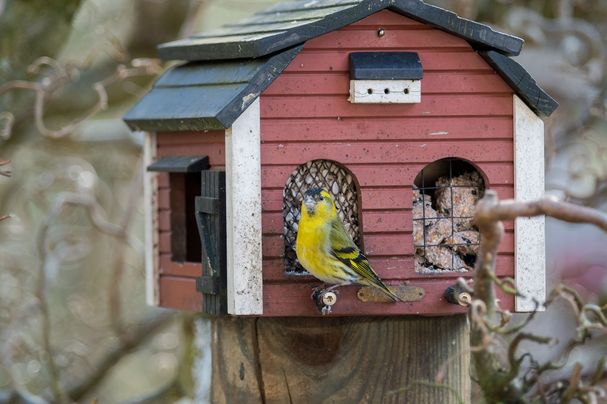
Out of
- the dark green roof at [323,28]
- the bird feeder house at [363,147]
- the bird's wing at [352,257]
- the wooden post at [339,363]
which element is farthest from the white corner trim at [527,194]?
the bird's wing at [352,257]

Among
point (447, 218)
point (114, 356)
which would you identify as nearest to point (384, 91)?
point (447, 218)

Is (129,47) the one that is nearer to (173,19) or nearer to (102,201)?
(173,19)

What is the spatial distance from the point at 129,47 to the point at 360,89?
348 centimetres

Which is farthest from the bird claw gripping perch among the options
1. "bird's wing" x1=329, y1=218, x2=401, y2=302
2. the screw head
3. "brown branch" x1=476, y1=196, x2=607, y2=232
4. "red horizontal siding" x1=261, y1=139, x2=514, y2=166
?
"brown branch" x1=476, y1=196, x2=607, y2=232

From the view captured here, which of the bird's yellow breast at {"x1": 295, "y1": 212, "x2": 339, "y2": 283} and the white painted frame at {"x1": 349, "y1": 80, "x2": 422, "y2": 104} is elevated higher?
the white painted frame at {"x1": 349, "y1": 80, "x2": 422, "y2": 104}

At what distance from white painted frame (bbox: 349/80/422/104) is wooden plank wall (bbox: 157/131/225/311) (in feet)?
1.76

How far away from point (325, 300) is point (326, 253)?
0.60 feet

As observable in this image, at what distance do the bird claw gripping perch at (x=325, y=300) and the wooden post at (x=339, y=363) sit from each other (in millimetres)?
237

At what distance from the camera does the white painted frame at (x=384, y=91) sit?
4.62 m

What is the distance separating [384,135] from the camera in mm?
4672

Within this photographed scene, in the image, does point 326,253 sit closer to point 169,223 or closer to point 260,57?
point 260,57

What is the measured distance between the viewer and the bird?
450 cm

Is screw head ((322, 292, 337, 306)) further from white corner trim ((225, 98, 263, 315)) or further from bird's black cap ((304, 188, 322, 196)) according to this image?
bird's black cap ((304, 188, 322, 196))

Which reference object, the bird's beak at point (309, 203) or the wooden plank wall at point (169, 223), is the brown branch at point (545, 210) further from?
the wooden plank wall at point (169, 223)
